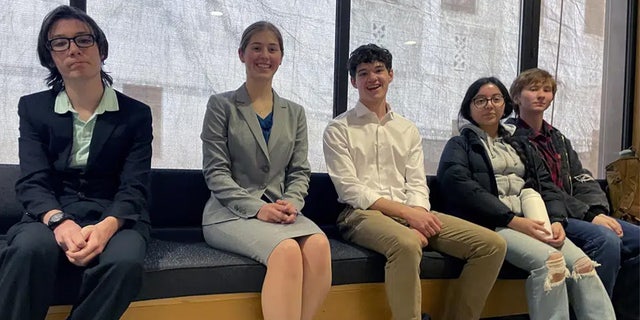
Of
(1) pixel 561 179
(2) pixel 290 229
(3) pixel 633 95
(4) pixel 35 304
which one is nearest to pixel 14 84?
(4) pixel 35 304

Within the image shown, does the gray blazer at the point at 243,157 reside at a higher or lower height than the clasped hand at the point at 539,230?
higher

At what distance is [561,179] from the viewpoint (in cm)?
268

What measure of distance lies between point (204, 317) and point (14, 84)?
4.48 ft

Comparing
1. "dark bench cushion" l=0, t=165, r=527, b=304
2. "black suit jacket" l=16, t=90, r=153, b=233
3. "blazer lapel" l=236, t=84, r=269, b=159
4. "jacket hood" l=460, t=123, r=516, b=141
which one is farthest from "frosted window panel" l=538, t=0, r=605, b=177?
"black suit jacket" l=16, t=90, r=153, b=233

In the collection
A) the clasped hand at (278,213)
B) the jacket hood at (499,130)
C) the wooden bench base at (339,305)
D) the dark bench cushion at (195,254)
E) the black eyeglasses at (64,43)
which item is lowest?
the wooden bench base at (339,305)

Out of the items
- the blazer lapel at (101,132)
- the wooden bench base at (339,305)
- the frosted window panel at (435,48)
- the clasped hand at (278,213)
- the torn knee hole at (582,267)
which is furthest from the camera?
the frosted window panel at (435,48)

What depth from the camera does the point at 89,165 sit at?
5.87 feet

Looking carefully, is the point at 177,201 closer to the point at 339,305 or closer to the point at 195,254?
the point at 195,254

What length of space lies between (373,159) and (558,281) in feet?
2.92

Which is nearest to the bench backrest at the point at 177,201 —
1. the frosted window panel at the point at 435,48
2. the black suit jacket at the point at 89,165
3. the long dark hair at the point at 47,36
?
the black suit jacket at the point at 89,165

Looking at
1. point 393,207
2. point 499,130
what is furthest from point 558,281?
point 499,130

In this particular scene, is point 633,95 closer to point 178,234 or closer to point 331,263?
point 331,263

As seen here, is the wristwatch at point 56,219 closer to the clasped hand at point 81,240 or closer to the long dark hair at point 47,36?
the clasped hand at point 81,240

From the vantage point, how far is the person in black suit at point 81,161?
1.55m
